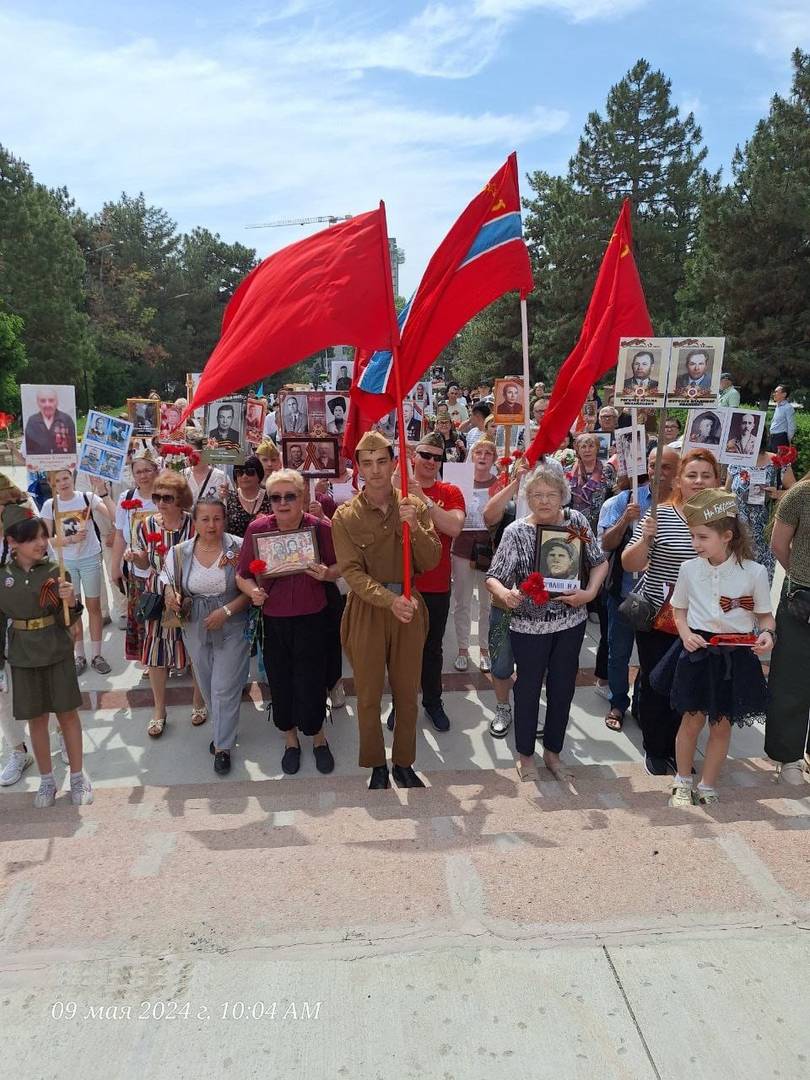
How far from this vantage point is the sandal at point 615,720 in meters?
5.41

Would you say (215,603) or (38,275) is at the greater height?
(38,275)

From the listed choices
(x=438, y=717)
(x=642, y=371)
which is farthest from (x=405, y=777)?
(x=642, y=371)

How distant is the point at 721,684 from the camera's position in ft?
13.0

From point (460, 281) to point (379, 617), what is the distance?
7.12 ft

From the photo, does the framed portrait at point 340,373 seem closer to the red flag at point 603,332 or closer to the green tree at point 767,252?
the red flag at point 603,332

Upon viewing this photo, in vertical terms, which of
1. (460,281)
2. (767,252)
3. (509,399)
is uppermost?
(767,252)

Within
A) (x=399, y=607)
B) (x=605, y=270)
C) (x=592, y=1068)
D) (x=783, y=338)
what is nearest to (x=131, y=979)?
(x=592, y=1068)

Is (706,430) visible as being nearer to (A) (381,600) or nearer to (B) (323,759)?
(A) (381,600)

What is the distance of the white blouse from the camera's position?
3.90 m

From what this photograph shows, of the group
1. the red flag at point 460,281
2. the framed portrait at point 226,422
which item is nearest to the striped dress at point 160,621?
the red flag at point 460,281

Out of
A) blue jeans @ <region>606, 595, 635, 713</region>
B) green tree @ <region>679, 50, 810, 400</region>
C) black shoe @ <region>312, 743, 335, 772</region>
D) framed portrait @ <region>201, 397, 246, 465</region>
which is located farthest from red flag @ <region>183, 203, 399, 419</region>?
green tree @ <region>679, 50, 810, 400</region>

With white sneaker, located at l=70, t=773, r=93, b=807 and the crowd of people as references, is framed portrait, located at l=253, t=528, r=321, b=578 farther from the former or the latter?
white sneaker, located at l=70, t=773, r=93, b=807

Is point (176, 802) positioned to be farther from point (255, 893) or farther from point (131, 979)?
point (131, 979)

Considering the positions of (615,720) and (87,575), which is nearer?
(615,720)
